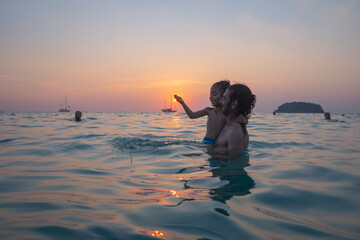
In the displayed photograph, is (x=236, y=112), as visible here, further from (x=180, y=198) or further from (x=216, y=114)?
(x=180, y=198)

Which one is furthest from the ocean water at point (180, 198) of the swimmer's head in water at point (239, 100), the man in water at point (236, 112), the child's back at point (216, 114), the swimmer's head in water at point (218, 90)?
the swimmer's head in water at point (218, 90)

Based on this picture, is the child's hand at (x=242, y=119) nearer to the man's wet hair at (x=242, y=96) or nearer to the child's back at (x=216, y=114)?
the man's wet hair at (x=242, y=96)

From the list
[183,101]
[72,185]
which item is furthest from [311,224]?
[183,101]

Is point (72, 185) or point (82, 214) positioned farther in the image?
point (72, 185)

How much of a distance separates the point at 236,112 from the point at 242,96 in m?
0.40

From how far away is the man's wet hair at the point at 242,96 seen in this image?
5.27m

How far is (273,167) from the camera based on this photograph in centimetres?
474

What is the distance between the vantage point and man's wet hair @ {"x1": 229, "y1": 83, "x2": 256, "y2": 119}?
527 centimetres

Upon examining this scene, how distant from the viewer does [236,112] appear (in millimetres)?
5457

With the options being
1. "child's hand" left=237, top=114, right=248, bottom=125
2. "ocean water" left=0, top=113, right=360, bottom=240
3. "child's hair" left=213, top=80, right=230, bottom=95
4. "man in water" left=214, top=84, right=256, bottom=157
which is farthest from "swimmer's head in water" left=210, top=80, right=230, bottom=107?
"ocean water" left=0, top=113, right=360, bottom=240

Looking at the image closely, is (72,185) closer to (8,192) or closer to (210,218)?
(8,192)

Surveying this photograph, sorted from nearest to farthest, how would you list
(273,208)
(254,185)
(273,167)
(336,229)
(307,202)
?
1. (336,229)
2. (273,208)
3. (307,202)
4. (254,185)
5. (273,167)

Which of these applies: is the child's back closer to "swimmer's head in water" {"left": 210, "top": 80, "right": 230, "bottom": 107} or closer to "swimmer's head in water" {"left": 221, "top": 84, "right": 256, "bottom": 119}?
"swimmer's head in water" {"left": 210, "top": 80, "right": 230, "bottom": 107}

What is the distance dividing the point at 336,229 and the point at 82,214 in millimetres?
2377
